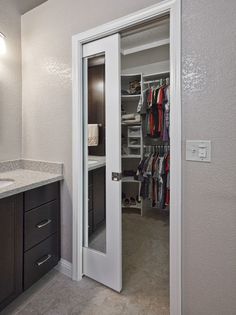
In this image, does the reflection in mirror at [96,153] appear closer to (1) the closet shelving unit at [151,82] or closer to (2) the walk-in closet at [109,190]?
(2) the walk-in closet at [109,190]

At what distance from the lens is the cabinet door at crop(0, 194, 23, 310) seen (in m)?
1.21

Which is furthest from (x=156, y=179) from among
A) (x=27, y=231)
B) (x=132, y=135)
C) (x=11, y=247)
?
(x=11, y=247)

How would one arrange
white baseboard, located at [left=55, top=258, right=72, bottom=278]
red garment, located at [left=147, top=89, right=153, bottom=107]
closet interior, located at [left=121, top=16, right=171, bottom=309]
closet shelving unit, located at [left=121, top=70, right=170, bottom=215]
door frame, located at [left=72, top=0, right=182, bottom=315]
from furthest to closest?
closet shelving unit, located at [left=121, top=70, right=170, bottom=215] → red garment, located at [left=147, top=89, right=153, bottom=107] → closet interior, located at [left=121, top=16, right=171, bottom=309] → white baseboard, located at [left=55, top=258, right=72, bottom=278] → door frame, located at [left=72, top=0, right=182, bottom=315]

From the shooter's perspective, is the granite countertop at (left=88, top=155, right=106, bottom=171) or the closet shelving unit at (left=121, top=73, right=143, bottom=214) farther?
the closet shelving unit at (left=121, top=73, right=143, bottom=214)

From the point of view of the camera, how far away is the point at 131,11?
1324mm

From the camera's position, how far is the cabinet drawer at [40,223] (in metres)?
1.40

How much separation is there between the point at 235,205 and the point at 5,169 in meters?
1.91

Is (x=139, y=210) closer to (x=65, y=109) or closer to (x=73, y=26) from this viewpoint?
(x=65, y=109)

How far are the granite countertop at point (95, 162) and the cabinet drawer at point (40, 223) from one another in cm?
45

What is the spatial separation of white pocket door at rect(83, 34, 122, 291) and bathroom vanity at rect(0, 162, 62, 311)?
0.93ft

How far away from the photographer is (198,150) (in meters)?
1.11

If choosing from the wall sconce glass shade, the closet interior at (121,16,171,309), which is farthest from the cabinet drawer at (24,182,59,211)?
the wall sconce glass shade

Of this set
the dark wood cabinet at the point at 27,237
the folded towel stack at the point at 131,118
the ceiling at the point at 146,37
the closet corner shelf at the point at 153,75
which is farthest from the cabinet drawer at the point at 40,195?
the closet corner shelf at the point at 153,75

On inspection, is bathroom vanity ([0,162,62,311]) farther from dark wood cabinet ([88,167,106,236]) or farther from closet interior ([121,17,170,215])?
closet interior ([121,17,170,215])
